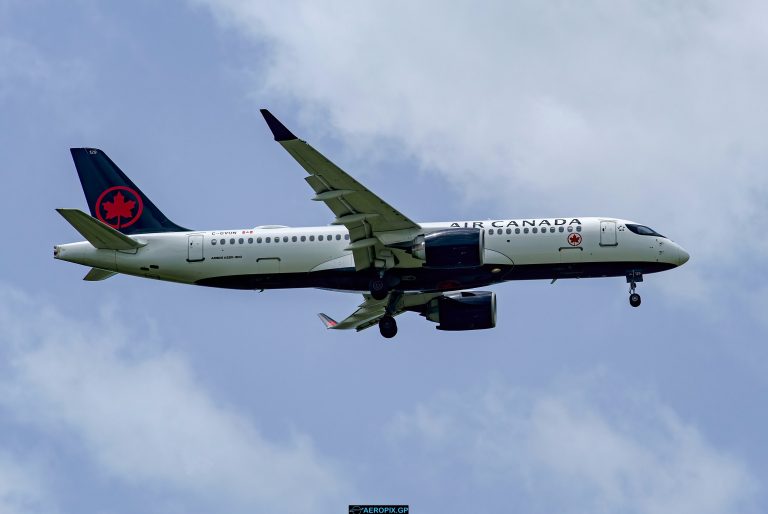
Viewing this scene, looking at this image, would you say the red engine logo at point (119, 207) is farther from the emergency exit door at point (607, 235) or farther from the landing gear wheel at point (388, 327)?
the emergency exit door at point (607, 235)

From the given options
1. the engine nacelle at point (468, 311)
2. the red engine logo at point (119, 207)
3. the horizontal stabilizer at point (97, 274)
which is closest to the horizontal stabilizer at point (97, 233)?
the horizontal stabilizer at point (97, 274)

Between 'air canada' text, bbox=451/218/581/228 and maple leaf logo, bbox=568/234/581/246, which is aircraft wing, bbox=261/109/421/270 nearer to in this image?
'air canada' text, bbox=451/218/581/228

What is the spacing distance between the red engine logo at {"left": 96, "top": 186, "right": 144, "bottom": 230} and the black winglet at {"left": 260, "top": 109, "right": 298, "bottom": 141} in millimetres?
16127

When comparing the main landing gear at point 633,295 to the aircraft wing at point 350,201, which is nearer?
the aircraft wing at point 350,201

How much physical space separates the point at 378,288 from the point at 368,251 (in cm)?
194

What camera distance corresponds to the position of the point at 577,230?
247 ft

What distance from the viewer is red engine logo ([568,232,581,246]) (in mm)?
74812

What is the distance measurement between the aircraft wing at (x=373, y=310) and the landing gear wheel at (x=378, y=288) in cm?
438

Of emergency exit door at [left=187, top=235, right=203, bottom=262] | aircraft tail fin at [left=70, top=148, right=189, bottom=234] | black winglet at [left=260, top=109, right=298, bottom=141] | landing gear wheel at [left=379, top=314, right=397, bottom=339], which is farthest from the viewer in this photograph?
aircraft tail fin at [left=70, top=148, right=189, bottom=234]

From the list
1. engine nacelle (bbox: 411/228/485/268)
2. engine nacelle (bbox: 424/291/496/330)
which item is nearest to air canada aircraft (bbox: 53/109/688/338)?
engine nacelle (bbox: 411/228/485/268)

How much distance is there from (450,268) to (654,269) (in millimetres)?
10931

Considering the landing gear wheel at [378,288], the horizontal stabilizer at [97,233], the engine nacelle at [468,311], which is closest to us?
the horizontal stabilizer at [97,233]

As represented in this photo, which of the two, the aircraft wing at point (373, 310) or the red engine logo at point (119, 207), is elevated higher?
the red engine logo at point (119, 207)

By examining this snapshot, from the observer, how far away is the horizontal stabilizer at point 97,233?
244 feet
